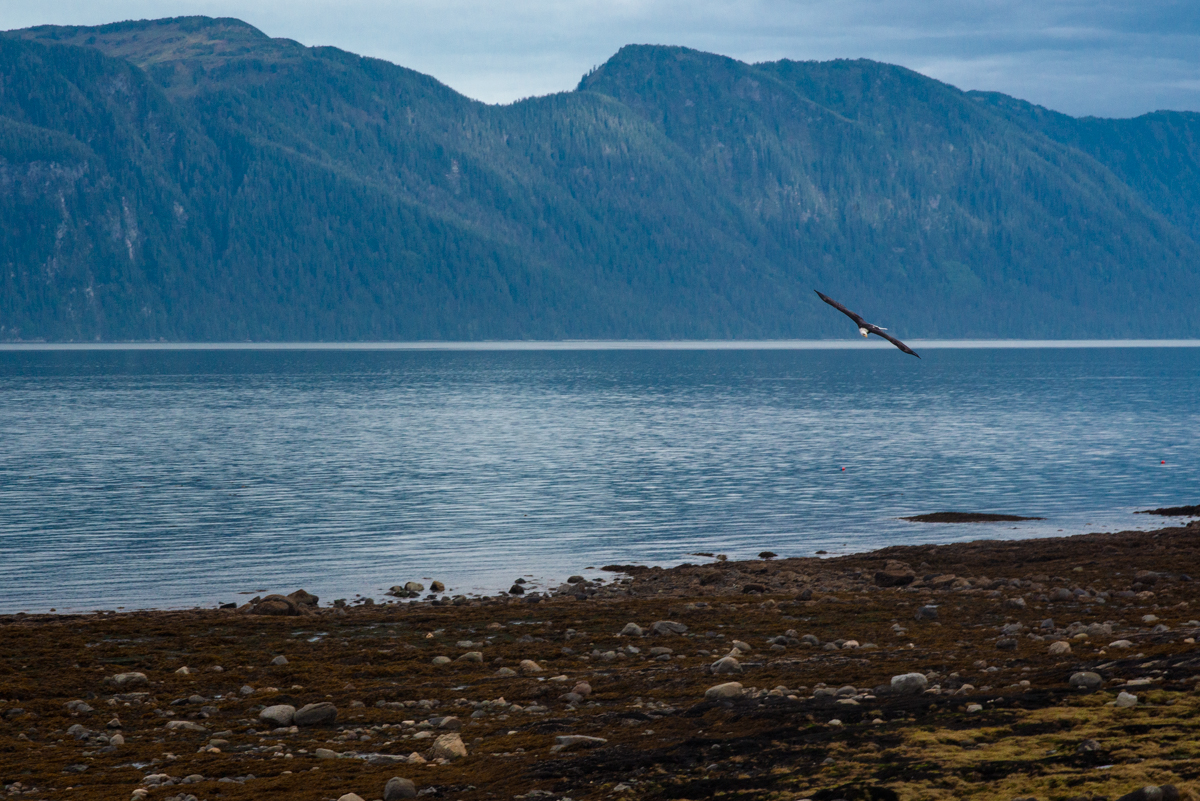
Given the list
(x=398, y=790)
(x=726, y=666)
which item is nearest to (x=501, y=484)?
(x=726, y=666)

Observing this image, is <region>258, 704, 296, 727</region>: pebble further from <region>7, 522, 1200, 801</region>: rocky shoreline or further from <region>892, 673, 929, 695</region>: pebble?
<region>892, 673, 929, 695</region>: pebble

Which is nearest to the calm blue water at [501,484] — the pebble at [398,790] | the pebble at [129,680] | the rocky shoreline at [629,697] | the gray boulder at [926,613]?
the rocky shoreline at [629,697]

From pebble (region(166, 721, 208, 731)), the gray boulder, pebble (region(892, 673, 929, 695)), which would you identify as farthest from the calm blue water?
pebble (region(892, 673, 929, 695))

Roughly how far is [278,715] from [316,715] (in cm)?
48

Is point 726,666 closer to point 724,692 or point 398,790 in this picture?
point 724,692

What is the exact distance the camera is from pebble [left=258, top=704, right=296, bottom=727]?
50.4 ft

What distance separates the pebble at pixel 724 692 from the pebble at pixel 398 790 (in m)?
4.59

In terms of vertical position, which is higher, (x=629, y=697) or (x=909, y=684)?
Result: (x=909, y=684)

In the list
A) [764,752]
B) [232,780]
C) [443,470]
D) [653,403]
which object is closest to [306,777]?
[232,780]

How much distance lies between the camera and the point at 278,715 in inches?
607

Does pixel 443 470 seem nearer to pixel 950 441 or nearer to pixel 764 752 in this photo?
pixel 950 441

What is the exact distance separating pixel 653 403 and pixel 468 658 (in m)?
107

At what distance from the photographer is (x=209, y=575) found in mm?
33469

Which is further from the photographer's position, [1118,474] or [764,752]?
[1118,474]
